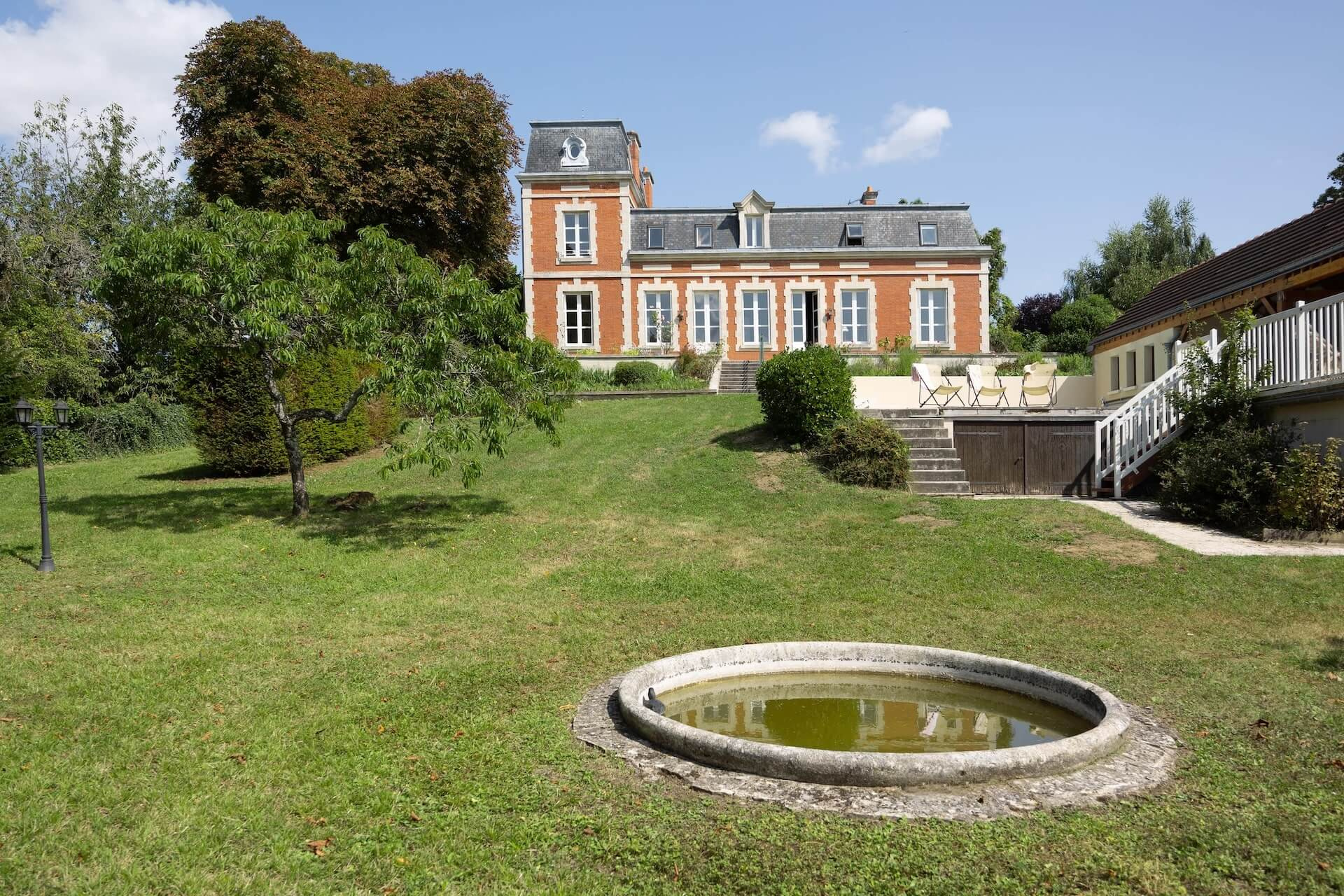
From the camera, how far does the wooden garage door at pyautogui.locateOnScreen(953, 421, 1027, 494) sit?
15.2 m

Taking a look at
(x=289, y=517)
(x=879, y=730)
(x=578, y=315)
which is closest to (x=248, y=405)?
(x=289, y=517)

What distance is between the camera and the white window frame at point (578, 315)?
31406 millimetres

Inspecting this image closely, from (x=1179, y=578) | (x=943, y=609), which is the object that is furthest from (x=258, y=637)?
(x=1179, y=578)

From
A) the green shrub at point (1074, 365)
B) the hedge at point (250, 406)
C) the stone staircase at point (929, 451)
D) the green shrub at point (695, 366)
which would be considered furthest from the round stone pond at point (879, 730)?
the green shrub at point (1074, 365)

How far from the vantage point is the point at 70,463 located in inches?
771

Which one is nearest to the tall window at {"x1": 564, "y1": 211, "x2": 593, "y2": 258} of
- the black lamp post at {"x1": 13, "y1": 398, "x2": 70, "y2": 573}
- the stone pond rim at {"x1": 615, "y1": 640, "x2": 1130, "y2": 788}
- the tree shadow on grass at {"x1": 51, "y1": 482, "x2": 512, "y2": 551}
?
the tree shadow on grass at {"x1": 51, "y1": 482, "x2": 512, "y2": 551}

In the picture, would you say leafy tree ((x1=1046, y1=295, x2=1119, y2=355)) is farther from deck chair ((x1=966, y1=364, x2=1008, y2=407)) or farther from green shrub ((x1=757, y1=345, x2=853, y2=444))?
green shrub ((x1=757, y1=345, x2=853, y2=444))

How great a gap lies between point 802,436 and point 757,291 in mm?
17026

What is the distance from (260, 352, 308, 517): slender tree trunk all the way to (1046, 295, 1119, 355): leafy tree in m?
31.1

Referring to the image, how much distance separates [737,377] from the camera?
28219 millimetres

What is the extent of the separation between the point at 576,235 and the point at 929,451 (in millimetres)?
19664

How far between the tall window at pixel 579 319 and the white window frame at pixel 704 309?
3.56 m

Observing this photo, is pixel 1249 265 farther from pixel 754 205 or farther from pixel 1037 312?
pixel 1037 312

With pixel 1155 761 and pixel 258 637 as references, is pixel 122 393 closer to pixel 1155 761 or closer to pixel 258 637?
pixel 258 637
